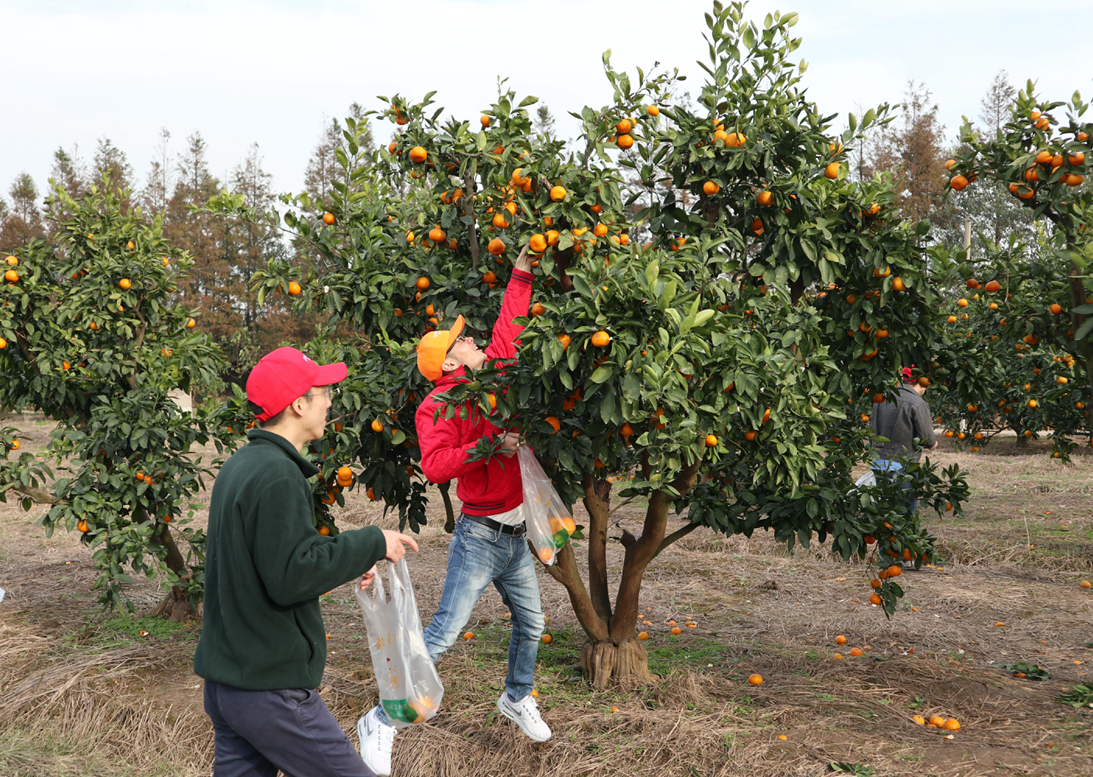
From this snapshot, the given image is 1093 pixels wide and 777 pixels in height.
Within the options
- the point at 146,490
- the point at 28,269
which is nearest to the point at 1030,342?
the point at 146,490

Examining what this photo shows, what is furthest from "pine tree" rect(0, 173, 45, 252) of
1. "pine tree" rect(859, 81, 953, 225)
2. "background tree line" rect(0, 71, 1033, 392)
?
"pine tree" rect(859, 81, 953, 225)

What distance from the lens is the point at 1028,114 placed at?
3.06 metres

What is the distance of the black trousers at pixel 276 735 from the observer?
191cm

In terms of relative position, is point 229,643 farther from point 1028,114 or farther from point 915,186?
point 915,186

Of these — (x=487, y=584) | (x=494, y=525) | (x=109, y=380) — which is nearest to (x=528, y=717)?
(x=487, y=584)

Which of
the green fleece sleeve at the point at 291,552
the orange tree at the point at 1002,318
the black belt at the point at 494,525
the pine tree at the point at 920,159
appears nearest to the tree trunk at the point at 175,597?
the black belt at the point at 494,525

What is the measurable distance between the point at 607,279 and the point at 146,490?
334 centimetres

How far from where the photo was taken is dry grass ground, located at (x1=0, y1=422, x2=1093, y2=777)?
3113 millimetres

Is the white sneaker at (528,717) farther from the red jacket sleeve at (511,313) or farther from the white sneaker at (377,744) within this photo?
the red jacket sleeve at (511,313)

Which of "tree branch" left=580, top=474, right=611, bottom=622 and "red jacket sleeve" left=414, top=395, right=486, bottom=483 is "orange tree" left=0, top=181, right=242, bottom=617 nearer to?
"red jacket sleeve" left=414, top=395, right=486, bottom=483

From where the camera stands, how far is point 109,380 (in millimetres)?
4961

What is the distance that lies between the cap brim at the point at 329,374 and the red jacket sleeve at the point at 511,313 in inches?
36.7

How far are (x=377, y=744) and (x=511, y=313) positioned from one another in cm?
159

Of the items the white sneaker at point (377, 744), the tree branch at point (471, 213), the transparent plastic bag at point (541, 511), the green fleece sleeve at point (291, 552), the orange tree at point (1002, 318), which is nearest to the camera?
the green fleece sleeve at point (291, 552)
